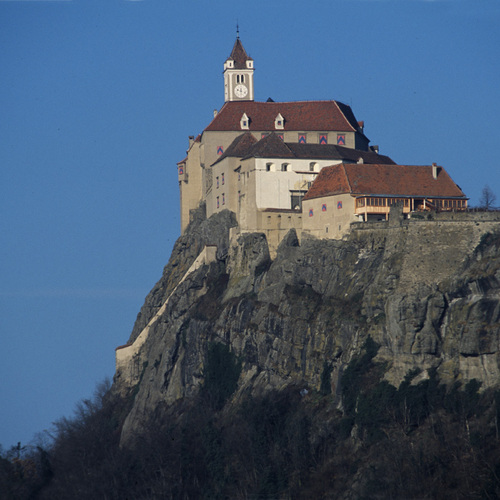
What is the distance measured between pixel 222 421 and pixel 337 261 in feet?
52.9

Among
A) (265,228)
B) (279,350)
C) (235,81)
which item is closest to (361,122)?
(235,81)

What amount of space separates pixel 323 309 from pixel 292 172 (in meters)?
17.7

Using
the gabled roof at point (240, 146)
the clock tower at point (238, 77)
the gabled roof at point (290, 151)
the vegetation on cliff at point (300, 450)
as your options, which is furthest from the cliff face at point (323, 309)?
the clock tower at point (238, 77)

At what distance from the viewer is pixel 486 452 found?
91.4 metres

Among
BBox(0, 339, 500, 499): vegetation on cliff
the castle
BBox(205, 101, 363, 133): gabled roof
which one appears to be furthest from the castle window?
BBox(205, 101, 363, 133): gabled roof

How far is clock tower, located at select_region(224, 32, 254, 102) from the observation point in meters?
142

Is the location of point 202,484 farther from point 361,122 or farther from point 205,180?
point 361,122

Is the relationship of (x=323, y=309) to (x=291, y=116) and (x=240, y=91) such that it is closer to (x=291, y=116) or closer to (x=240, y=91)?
(x=291, y=116)

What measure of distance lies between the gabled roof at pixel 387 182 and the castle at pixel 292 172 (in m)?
0.08

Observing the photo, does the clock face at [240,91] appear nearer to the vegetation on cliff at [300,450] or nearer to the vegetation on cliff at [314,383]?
the vegetation on cliff at [314,383]

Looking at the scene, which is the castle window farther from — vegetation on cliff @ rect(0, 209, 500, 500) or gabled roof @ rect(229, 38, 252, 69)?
gabled roof @ rect(229, 38, 252, 69)

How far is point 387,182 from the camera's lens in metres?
114

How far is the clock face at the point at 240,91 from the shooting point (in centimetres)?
14200

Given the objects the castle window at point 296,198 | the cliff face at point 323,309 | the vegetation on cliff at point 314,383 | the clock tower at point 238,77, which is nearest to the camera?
the vegetation on cliff at point 314,383
